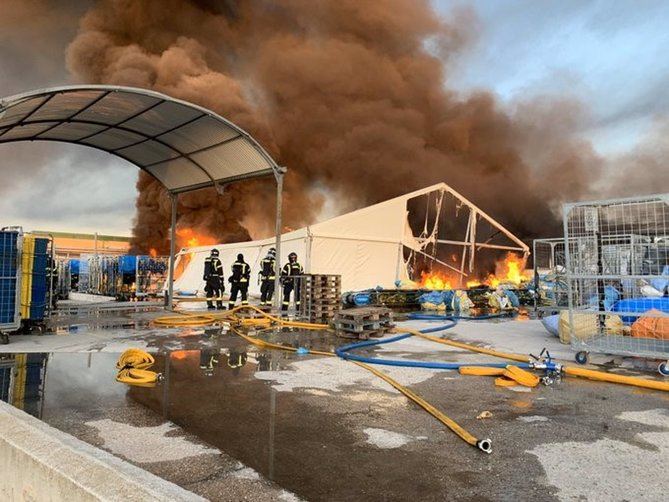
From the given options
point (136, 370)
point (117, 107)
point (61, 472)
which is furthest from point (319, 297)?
point (61, 472)

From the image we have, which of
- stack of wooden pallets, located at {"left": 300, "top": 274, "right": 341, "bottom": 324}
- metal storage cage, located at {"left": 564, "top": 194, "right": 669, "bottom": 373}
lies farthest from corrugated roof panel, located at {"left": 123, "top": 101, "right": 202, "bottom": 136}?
metal storage cage, located at {"left": 564, "top": 194, "right": 669, "bottom": 373}

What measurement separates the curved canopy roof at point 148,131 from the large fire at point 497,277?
9842mm

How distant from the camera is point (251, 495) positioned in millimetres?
2605

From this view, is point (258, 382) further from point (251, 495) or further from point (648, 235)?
point (648, 235)

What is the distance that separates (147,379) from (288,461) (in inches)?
110

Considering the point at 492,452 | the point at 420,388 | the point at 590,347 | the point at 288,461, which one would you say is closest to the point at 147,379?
the point at 288,461

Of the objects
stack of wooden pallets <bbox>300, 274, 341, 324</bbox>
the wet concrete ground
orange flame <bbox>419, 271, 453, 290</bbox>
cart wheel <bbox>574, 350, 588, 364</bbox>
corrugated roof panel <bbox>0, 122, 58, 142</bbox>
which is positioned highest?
corrugated roof panel <bbox>0, 122, 58, 142</bbox>

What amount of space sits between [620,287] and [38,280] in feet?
34.8

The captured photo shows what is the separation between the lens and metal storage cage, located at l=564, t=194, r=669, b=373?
6.11 m

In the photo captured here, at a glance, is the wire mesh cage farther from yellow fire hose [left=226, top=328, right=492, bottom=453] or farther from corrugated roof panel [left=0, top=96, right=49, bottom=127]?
yellow fire hose [left=226, top=328, right=492, bottom=453]

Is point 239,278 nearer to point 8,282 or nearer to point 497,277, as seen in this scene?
point 8,282

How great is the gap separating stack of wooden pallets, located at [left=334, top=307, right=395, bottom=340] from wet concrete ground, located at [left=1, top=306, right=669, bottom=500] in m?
2.32

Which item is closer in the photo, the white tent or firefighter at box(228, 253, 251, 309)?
firefighter at box(228, 253, 251, 309)

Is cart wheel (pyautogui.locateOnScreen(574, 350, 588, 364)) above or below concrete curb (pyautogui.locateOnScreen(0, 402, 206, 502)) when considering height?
below
